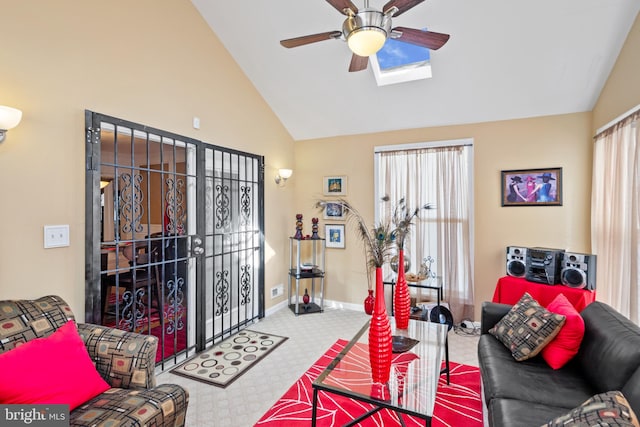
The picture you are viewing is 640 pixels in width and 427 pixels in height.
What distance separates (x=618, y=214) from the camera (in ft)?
8.87

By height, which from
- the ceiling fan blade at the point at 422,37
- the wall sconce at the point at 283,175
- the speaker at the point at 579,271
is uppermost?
the ceiling fan blade at the point at 422,37

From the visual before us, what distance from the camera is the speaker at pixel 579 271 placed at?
286cm

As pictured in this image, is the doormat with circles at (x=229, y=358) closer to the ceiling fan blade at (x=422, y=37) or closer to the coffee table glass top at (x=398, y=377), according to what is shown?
the coffee table glass top at (x=398, y=377)

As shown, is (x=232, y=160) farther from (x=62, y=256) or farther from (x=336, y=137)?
(x=62, y=256)

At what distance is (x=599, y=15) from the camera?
8.29 feet

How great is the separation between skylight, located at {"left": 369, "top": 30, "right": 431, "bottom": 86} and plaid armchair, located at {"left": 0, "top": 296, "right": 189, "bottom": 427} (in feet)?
10.7

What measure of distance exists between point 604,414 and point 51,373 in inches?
89.1

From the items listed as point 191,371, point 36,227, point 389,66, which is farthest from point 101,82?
point 389,66

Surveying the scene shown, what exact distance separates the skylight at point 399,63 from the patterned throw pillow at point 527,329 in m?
2.42

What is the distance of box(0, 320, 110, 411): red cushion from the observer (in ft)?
4.65

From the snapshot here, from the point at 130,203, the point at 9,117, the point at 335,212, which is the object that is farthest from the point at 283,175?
the point at 9,117

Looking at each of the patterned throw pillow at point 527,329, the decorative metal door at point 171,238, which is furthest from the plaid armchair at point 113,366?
the patterned throw pillow at point 527,329

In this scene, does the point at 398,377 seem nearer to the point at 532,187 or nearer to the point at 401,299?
the point at 401,299

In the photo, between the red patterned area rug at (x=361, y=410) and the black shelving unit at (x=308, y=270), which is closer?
the red patterned area rug at (x=361, y=410)
